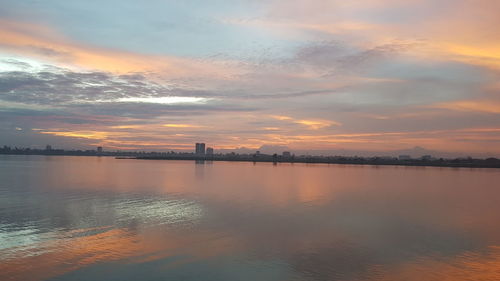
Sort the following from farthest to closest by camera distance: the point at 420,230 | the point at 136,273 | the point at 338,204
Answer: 1. the point at 338,204
2. the point at 420,230
3. the point at 136,273

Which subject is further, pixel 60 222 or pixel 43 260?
pixel 60 222

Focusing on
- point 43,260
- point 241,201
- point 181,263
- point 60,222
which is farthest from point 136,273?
point 241,201

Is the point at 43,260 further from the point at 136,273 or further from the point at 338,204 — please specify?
the point at 338,204

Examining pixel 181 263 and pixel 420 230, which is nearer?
pixel 181 263

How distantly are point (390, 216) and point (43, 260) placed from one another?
63.1 ft

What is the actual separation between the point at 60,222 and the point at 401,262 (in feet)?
52.3

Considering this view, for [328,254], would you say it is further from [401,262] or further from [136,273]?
[136,273]

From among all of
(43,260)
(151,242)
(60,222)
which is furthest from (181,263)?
(60,222)

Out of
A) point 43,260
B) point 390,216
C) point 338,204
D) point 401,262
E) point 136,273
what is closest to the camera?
point 136,273

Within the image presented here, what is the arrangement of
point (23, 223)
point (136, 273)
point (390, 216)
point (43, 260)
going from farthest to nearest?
point (390, 216) < point (23, 223) < point (43, 260) < point (136, 273)

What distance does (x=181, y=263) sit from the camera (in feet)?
39.5

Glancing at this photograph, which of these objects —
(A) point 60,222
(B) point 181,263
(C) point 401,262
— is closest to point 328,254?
(C) point 401,262

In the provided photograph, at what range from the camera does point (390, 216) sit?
22.5m

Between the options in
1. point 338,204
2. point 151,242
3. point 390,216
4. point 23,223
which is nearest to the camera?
point 151,242
